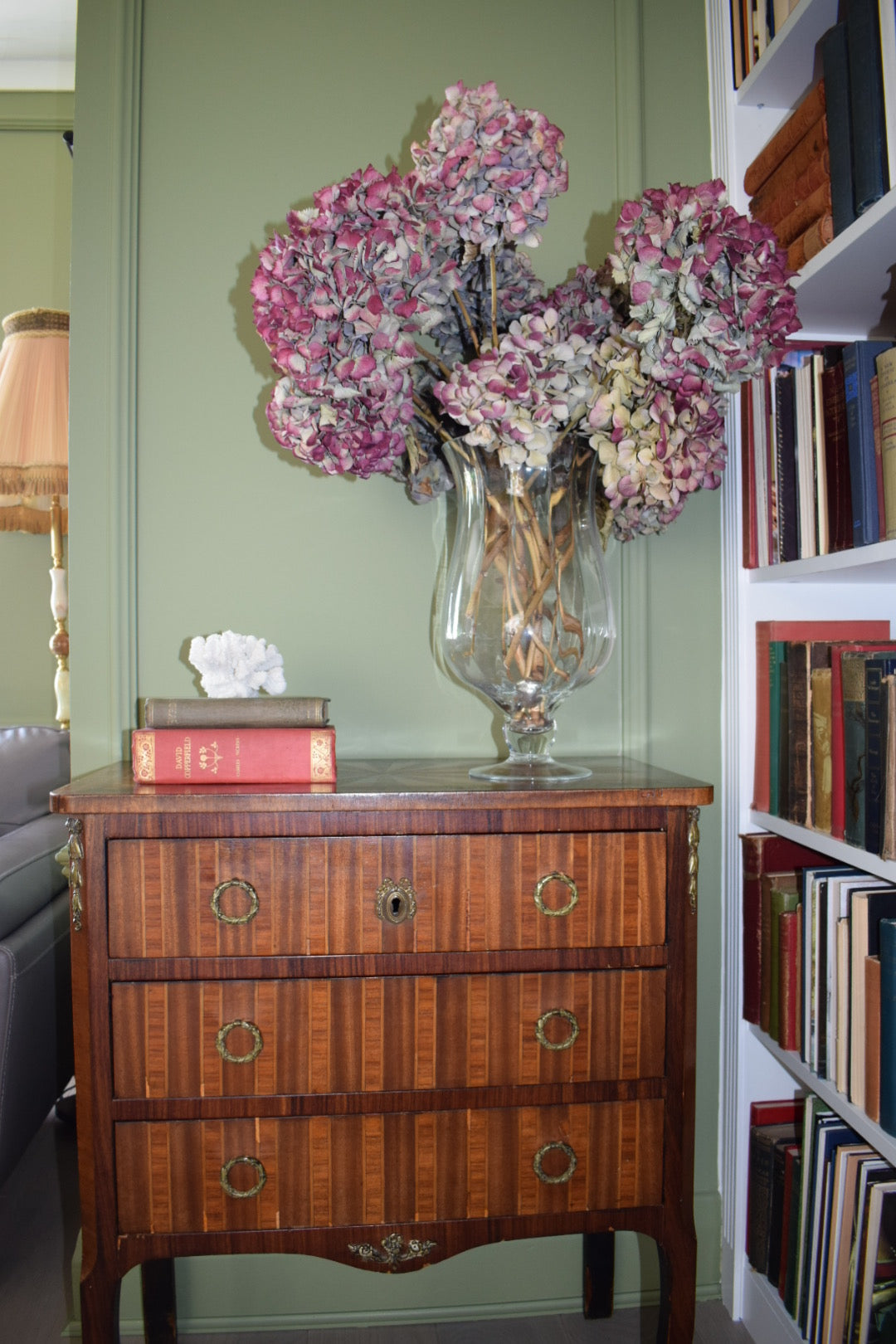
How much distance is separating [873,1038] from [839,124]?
3.71 ft

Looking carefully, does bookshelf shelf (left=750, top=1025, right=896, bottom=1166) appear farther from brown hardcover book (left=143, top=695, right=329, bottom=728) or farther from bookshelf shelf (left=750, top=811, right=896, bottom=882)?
brown hardcover book (left=143, top=695, right=329, bottom=728)

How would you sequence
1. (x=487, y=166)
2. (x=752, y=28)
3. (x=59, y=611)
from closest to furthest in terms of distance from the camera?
(x=487, y=166)
(x=752, y=28)
(x=59, y=611)

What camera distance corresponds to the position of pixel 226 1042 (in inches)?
42.4

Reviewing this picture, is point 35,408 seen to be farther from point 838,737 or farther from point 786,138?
point 838,737

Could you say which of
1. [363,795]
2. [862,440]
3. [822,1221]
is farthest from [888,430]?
[822,1221]

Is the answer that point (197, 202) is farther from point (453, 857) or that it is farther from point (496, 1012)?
point (496, 1012)

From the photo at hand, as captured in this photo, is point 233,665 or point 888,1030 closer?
point 888,1030

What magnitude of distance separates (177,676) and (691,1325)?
1.18 meters

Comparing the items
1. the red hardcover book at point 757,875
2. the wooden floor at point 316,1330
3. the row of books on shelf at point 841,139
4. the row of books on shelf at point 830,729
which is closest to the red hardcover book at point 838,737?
the row of books on shelf at point 830,729

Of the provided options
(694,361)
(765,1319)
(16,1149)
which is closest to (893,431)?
(694,361)

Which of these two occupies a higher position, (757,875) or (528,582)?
(528,582)

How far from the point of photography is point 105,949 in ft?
3.52

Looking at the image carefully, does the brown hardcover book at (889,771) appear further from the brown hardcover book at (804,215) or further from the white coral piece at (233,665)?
the white coral piece at (233,665)

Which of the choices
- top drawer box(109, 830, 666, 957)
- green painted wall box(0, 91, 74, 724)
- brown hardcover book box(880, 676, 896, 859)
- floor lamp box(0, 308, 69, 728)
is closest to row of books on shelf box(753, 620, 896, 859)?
brown hardcover book box(880, 676, 896, 859)
